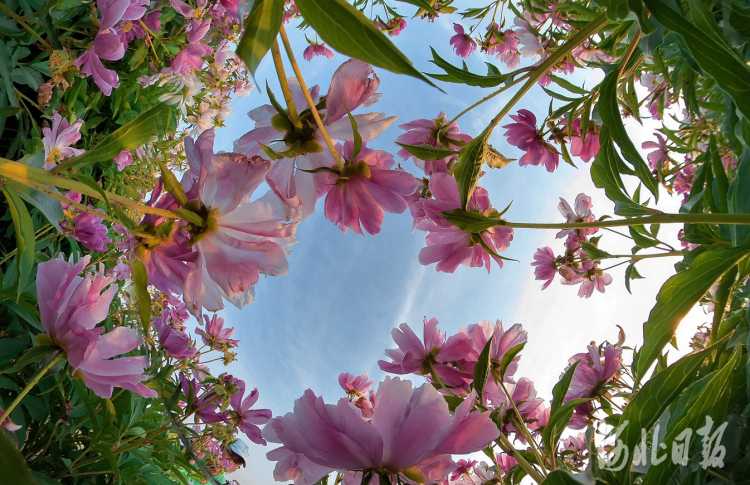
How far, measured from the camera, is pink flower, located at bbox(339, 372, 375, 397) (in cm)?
94

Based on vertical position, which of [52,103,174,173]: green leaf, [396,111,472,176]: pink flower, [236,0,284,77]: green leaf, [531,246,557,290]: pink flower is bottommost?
[236,0,284,77]: green leaf

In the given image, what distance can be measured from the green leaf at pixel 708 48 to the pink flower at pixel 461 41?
5.10 feet

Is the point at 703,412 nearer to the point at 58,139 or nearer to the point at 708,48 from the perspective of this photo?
the point at 708,48

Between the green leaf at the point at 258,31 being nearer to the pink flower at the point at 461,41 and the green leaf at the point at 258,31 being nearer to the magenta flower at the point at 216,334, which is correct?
the magenta flower at the point at 216,334

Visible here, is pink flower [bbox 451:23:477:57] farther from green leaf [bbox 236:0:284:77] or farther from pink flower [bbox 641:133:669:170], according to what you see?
green leaf [bbox 236:0:284:77]

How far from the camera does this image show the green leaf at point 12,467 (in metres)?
0.10

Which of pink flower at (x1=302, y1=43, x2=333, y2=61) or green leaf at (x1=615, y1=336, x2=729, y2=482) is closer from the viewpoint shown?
green leaf at (x1=615, y1=336, x2=729, y2=482)

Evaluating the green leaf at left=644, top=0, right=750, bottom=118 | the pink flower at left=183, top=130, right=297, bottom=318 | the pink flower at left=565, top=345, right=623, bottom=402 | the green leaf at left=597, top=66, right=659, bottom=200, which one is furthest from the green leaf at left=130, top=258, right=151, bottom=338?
the pink flower at left=565, top=345, right=623, bottom=402

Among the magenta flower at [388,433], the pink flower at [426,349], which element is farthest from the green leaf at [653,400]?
the pink flower at [426,349]

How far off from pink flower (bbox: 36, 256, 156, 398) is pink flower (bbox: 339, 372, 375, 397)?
2.00ft

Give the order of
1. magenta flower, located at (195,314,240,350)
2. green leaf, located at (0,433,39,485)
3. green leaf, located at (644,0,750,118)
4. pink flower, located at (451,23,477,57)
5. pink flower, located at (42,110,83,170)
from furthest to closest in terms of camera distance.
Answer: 1. pink flower, located at (451,23,477,57)
2. magenta flower, located at (195,314,240,350)
3. pink flower, located at (42,110,83,170)
4. green leaf, located at (644,0,750,118)
5. green leaf, located at (0,433,39,485)

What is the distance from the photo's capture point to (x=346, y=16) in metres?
0.18

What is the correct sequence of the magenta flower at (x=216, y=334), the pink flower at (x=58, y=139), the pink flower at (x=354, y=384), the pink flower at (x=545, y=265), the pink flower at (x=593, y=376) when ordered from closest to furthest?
1. the pink flower at (x=593, y=376)
2. the pink flower at (x=58, y=139)
3. the pink flower at (x=354, y=384)
4. the pink flower at (x=545, y=265)
5. the magenta flower at (x=216, y=334)

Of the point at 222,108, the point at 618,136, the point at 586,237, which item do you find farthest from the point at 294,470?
the point at 222,108
